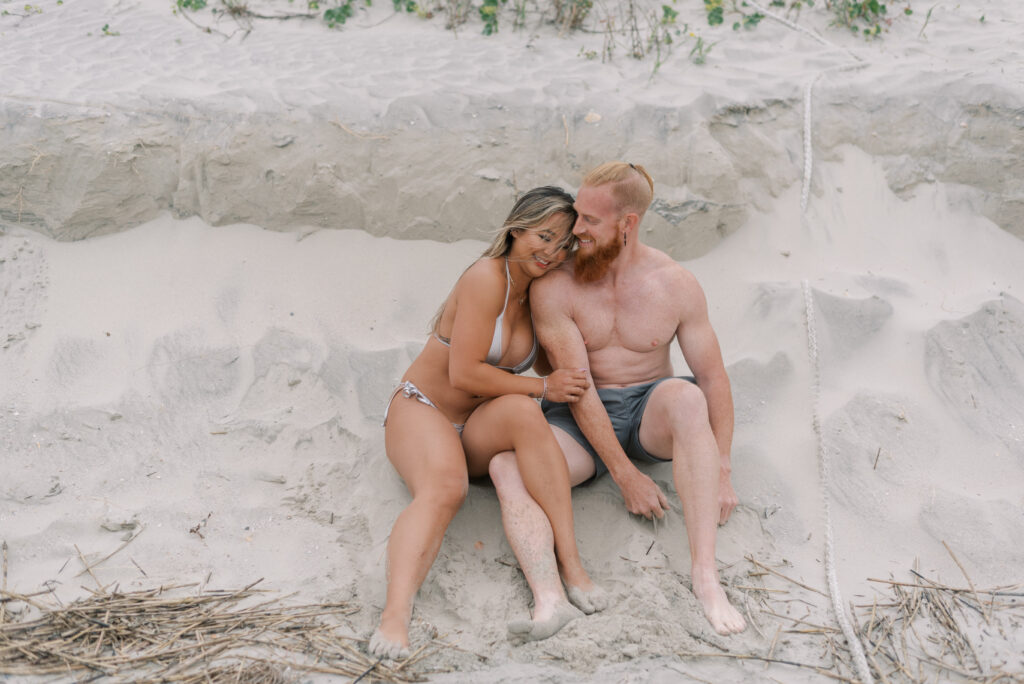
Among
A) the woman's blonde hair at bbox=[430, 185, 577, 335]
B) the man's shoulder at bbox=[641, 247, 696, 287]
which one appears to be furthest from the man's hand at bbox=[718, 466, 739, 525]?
the woman's blonde hair at bbox=[430, 185, 577, 335]

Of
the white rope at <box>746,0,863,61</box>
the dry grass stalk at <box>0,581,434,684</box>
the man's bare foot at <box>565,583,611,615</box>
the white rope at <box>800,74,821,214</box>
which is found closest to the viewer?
the dry grass stalk at <box>0,581,434,684</box>

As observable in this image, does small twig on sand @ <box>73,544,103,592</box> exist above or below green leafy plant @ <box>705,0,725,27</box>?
below

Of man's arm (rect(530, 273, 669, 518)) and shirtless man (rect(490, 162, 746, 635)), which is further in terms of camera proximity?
man's arm (rect(530, 273, 669, 518))

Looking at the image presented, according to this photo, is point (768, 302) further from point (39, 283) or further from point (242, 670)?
point (39, 283)

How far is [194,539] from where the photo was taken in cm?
314

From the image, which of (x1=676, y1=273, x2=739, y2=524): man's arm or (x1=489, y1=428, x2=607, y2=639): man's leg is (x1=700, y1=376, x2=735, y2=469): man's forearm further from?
(x1=489, y1=428, x2=607, y2=639): man's leg

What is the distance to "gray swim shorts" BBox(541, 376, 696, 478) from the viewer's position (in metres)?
3.29

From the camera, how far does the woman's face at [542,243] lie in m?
3.02

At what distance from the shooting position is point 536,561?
2.91 metres

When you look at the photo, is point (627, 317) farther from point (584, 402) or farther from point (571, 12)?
point (571, 12)

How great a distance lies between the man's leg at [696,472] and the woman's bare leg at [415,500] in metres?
0.76

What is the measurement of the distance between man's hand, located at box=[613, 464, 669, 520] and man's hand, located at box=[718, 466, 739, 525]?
0.75ft

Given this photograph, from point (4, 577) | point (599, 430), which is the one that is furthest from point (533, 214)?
point (4, 577)

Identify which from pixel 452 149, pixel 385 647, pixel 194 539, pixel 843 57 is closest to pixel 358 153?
pixel 452 149
